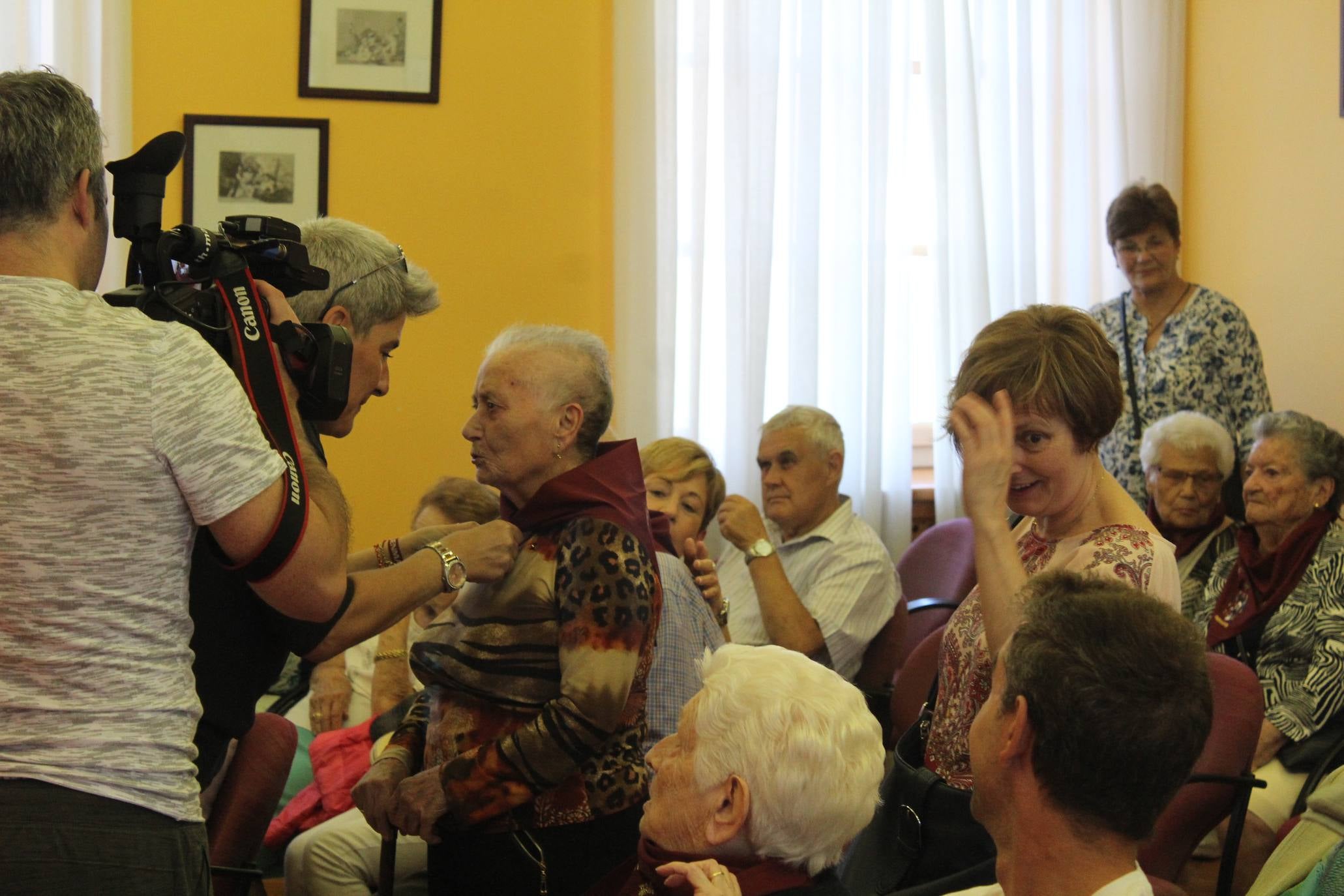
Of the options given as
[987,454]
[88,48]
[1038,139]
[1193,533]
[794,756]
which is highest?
[88,48]

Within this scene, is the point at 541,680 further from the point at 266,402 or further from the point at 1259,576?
the point at 1259,576

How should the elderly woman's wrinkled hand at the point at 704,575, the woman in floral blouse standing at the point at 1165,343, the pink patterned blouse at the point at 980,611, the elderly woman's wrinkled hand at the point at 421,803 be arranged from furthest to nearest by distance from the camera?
the woman in floral blouse standing at the point at 1165,343 → the elderly woman's wrinkled hand at the point at 704,575 → the elderly woman's wrinkled hand at the point at 421,803 → the pink patterned blouse at the point at 980,611

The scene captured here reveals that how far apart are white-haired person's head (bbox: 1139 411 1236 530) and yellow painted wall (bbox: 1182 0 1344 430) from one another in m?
0.84

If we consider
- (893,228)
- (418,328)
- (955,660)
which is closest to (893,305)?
(893,228)

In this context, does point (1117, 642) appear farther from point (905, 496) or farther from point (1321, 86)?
point (1321, 86)

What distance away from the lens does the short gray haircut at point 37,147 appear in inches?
49.7

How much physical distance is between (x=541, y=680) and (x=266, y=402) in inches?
28.4

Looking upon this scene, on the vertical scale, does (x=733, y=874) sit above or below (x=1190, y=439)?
below

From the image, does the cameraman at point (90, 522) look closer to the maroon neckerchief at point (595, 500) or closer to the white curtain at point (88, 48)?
the maroon neckerchief at point (595, 500)

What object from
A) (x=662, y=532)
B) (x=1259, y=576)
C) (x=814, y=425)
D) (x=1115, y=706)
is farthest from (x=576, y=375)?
(x=1259, y=576)

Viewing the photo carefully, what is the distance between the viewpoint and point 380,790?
6.63 ft

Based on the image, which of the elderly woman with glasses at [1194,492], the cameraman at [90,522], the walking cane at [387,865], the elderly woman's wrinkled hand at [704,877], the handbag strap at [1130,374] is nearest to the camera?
the cameraman at [90,522]

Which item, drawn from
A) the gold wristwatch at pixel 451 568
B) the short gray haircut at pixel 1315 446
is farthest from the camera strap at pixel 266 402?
the short gray haircut at pixel 1315 446

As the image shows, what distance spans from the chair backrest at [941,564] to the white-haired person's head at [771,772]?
7.10 ft
